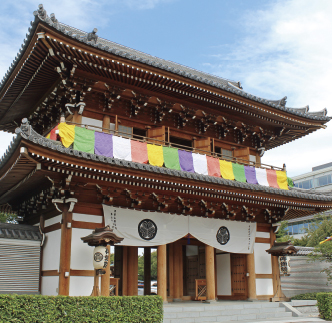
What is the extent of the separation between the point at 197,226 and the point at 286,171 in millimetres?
5399

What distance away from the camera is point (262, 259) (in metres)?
17.3

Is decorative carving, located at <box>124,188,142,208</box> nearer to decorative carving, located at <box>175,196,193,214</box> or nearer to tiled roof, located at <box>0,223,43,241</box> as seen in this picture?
decorative carving, located at <box>175,196,193,214</box>

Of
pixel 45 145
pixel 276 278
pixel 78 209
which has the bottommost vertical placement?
pixel 276 278

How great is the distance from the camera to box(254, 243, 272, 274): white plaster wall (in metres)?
17.1

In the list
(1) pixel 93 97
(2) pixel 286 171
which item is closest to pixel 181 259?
(2) pixel 286 171

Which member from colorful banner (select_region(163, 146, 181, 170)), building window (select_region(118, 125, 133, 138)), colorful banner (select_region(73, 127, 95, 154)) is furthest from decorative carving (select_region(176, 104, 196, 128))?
colorful banner (select_region(73, 127, 95, 154))

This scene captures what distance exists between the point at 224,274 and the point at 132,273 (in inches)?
179

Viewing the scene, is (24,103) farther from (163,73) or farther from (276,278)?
(276,278)

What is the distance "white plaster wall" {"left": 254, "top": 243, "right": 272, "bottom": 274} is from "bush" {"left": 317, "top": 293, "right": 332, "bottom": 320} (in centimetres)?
279

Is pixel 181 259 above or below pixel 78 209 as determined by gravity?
below

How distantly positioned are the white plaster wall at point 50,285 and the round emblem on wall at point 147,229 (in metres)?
3.28

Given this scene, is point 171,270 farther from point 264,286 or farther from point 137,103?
point 137,103

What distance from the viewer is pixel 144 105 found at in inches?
614

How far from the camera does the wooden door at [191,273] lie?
17847mm
